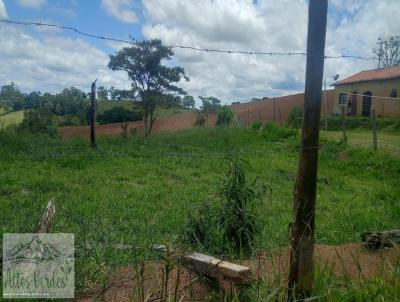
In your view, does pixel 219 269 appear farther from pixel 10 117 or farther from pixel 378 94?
pixel 378 94

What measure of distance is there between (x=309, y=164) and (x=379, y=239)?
6.64 feet

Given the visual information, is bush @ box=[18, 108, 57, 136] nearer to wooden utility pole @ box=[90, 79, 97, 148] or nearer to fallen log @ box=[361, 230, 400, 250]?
wooden utility pole @ box=[90, 79, 97, 148]

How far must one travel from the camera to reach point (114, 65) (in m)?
24.2

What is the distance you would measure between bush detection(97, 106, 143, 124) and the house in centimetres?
1306

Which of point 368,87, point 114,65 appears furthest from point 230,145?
point 368,87

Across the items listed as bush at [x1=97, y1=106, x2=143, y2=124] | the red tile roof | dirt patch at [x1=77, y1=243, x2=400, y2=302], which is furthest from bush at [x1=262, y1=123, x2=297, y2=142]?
the red tile roof

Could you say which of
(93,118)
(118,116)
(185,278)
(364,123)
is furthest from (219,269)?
(118,116)

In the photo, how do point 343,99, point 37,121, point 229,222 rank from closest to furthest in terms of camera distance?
point 229,222, point 37,121, point 343,99

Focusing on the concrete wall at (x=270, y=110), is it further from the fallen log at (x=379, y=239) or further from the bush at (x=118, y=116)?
the fallen log at (x=379, y=239)

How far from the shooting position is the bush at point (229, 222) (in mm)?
4094

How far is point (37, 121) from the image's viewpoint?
22734 mm

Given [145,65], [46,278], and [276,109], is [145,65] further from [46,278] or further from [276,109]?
[46,278]

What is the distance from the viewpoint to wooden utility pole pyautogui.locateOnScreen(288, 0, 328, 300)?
295cm

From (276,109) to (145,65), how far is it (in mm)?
9187
